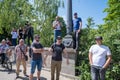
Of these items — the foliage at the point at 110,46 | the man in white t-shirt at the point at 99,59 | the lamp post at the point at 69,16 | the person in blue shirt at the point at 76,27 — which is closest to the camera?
the man in white t-shirt at the point at 99,59

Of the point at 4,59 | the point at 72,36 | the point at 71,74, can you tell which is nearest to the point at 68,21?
the point at 72,36

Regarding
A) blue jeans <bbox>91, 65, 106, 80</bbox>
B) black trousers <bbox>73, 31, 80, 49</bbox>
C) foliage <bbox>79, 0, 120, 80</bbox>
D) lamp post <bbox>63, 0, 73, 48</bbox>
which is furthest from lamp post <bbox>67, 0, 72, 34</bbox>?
blue jeans <bbox>91, 65, 106, 80</bbox>

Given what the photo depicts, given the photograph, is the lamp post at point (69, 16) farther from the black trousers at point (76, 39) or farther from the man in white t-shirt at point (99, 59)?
the man in white t-shirt at point (99, 59)

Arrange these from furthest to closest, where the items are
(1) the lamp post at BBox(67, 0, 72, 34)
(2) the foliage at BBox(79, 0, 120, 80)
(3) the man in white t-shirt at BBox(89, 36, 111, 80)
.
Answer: (1) the lamp post at BBox(67, 0, 72, 34)
(2) the foliage at BBox(79, 0, 120, 80)
(3) the man in white t-shirt at BBox(89, 36, 111, 80)

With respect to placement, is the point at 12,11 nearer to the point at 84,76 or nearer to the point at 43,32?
the point at 43,32

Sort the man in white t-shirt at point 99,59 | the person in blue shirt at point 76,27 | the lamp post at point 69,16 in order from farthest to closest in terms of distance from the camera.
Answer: the lamp post at point 69,16 < the person in blue shirt at point 76,27 < the man in white t-shirt at point 99,59

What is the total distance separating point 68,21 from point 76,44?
1.14 metres

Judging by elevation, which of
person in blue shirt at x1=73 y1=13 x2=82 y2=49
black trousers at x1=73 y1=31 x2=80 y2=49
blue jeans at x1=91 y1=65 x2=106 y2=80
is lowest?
blue jeans at x1=91 y1=65 x2=106 y2=80

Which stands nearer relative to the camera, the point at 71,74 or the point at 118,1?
the point at 71,74

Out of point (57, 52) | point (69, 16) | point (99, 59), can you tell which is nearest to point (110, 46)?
point (57, 52)

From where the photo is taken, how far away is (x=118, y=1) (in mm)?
35688

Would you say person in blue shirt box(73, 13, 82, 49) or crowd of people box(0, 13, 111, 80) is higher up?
person in blue shirt box(73, 13, 82, 49)

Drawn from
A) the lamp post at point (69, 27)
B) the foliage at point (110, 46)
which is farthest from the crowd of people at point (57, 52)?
the foliage at point (110, 46)

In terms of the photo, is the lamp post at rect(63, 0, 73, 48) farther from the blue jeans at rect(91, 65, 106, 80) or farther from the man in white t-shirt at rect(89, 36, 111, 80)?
the blue jeans at rect(91, 65, 106, 80)
